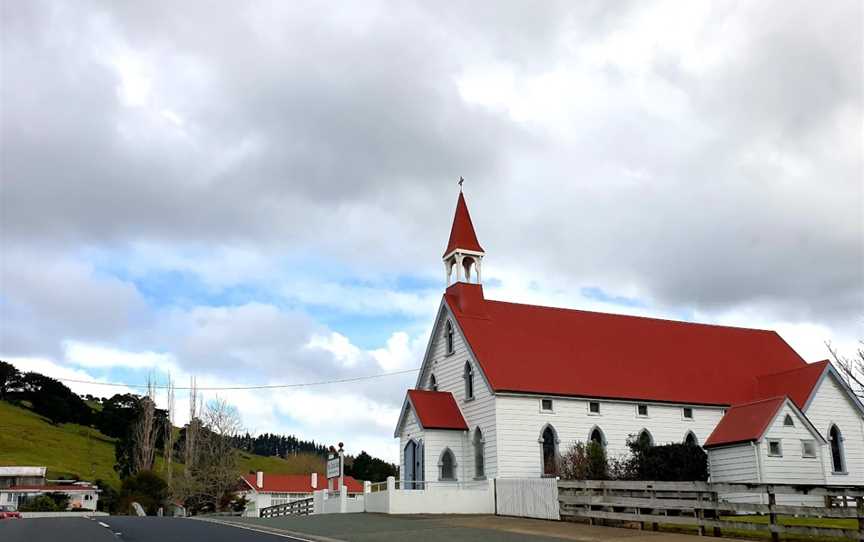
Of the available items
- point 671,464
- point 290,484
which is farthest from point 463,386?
point 290,484

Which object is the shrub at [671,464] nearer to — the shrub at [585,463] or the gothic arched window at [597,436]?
the shrub at [585,463]

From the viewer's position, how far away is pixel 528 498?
99.6 feet

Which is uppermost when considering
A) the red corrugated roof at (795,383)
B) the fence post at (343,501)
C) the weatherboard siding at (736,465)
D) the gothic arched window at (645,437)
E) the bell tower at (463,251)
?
the bell tower at (463,251)

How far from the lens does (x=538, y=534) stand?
22.2 meters

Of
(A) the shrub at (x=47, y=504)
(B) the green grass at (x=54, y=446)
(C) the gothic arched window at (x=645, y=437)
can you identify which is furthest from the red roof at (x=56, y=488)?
(C) the gothic arched window at (x=645, y=437)

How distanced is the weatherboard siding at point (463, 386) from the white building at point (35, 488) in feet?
173

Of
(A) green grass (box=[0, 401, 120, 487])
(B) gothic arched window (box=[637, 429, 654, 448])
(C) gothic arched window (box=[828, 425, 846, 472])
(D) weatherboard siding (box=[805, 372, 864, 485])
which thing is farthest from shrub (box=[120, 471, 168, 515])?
(C) gothic arched window (box=[828, 425, 846, 472])

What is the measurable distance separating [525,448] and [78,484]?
70206 millimetres

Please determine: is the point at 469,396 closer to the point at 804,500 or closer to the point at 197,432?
the point at 804,500

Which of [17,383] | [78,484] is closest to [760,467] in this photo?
[78,484]

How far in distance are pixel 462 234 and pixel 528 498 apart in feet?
Answer: 59.0

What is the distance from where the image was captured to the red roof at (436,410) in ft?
131

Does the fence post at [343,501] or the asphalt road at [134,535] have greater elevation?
the fence post at [343,501]

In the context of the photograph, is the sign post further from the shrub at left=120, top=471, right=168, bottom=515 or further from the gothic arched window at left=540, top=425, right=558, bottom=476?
the shrub at left=120, top=471, right=168, bottom=515
